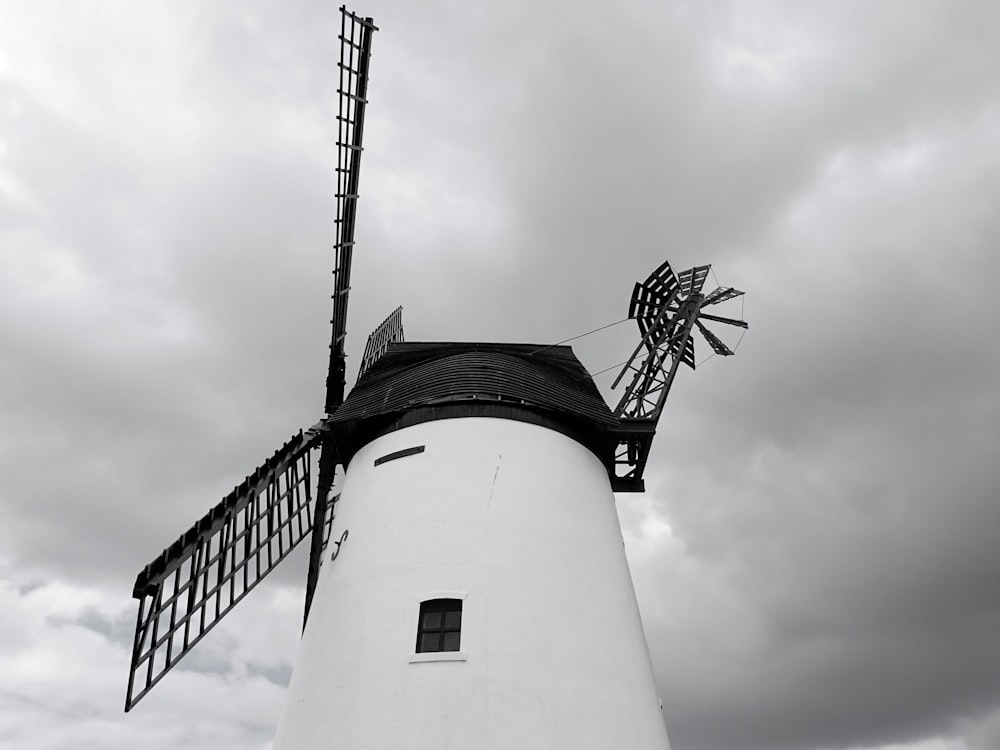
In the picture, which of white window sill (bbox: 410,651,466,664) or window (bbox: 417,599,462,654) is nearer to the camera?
white window sill (bbox: 410,651,466,664)

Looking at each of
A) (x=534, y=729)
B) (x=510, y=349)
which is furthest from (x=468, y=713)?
(x=510, y=349)

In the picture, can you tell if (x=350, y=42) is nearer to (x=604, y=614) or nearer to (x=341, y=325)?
(x=341, y=325)

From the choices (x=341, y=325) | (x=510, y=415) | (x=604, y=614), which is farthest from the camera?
(x=341, y=325)

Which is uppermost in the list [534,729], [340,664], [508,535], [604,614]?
[508,535]

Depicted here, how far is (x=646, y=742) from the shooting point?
10.9 meters

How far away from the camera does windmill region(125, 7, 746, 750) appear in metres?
10.4

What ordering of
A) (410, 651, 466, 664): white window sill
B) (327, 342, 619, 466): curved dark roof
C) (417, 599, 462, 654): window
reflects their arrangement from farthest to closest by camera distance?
(327, 342, 619, 466): curved dark roof → (417, 599, 462, 654): window → (410, 651, 466, 664): white window sill

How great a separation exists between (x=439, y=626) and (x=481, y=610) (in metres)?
0.67

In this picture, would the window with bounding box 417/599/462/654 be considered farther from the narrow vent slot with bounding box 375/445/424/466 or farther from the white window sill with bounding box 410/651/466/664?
the narrow vent slot with bounding box 375/445/424/466

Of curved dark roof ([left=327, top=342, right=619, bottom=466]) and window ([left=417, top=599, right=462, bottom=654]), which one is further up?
curved dark roof ([left=327, top=342, right=619, bottom=466])

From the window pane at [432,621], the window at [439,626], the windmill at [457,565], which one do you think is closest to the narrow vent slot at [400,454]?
the windmill at [457,565]

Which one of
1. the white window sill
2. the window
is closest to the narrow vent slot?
the window

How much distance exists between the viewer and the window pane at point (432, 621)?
11.2 meters

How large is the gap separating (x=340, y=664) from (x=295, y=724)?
1.03 meters
